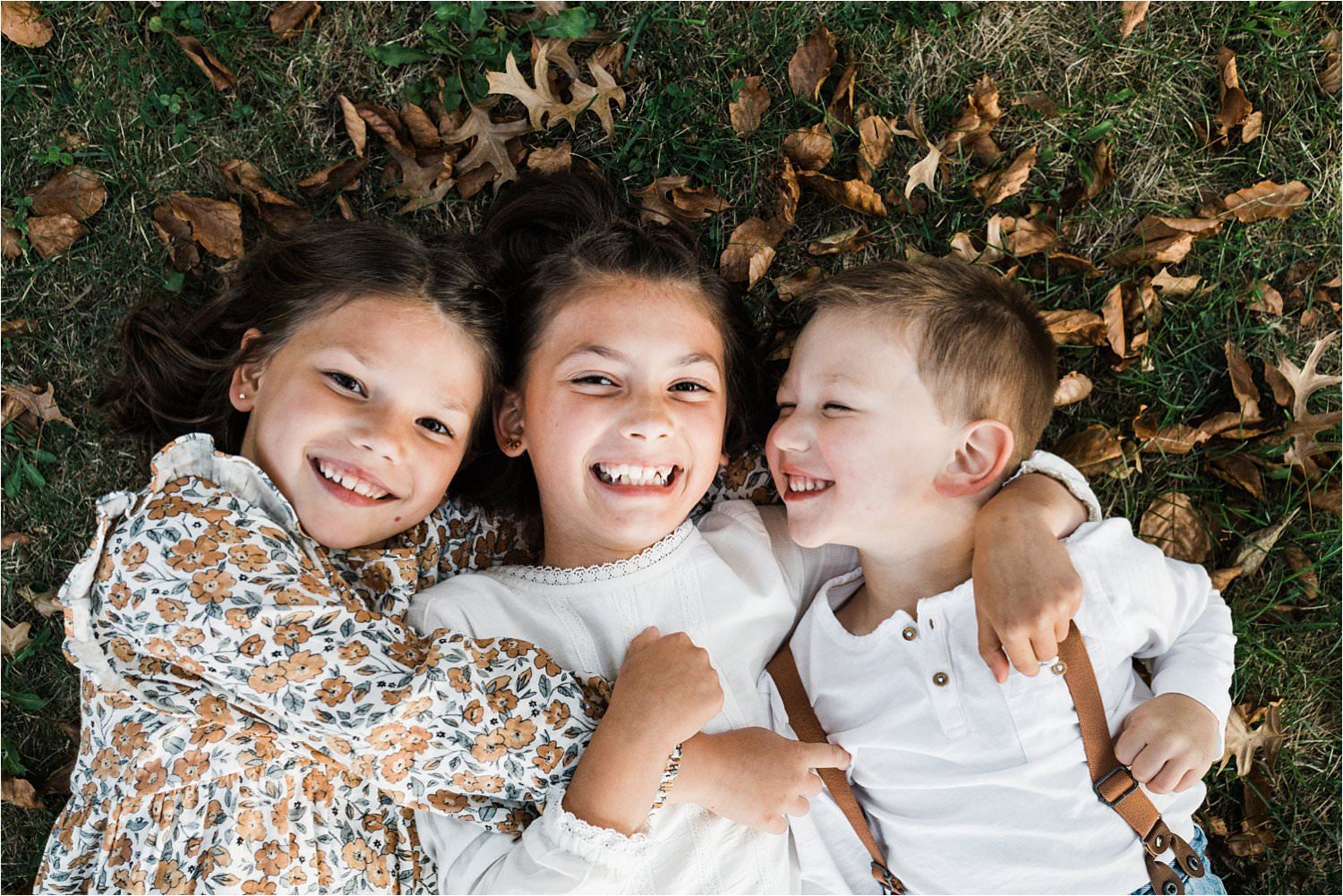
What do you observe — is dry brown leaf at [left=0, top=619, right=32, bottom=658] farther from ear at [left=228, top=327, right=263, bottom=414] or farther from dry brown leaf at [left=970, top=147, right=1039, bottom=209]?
dry brown leaf at [left=970, top=147, right=1039, bottom=209]

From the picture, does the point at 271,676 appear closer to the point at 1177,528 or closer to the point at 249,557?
the point at 249,557

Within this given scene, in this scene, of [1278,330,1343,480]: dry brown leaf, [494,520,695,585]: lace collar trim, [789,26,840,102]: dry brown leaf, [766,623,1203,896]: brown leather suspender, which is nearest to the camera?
[766,623,1203,896]: brown leather suspender

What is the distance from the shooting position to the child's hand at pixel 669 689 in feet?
8.93

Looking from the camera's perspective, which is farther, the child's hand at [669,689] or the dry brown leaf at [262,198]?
the dry brown leaf at [262,198]

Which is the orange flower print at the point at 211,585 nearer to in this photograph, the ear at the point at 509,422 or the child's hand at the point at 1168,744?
the ear at the point at 509,422

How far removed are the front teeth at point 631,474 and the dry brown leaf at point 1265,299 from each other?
7.18 feet

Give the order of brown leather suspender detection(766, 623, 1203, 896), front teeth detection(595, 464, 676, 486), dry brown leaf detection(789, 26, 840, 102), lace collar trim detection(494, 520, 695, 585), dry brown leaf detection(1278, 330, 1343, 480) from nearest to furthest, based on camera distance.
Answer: brown leather suspender detection(766, 623, 1203, 896) < front teeth detection(595, 464, 676, 486) < lace collar trim detection(494, 520, 695, 585) < dry brown leaf detection(1278, 330, 1343, 480) < dry brown leaf detection(789, 26, 840, 102)

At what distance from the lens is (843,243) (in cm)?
362

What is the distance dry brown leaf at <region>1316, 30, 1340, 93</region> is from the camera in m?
3.53

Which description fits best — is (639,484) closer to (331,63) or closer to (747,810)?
(747,810)

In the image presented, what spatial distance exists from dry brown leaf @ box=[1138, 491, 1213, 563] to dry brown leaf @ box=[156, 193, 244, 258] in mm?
3362

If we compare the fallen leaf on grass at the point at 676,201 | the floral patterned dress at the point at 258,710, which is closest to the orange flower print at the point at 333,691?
the floral patterned dress at the point at 258,710

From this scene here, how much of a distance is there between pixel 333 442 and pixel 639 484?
87cm

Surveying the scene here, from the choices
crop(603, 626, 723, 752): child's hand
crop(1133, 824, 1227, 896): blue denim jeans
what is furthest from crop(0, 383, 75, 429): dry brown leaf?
crop(1133, 824, 1227, 896): blue denim jeans
